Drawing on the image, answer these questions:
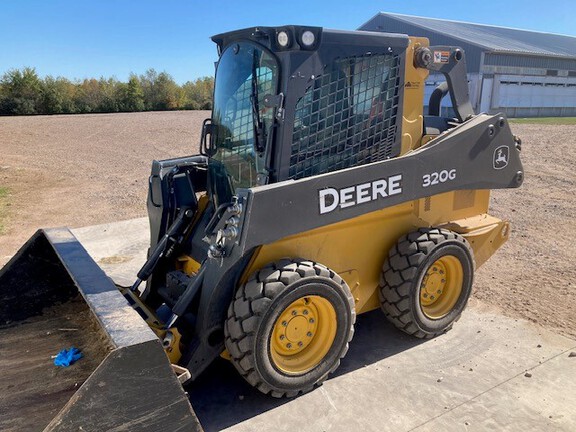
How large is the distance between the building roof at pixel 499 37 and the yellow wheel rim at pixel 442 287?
94.3 ft

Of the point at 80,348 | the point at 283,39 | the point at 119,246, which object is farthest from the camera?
the point at 119,246

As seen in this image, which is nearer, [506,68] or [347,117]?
[347,117]

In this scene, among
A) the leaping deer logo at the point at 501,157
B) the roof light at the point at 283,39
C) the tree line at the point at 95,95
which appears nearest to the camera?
the roof light at the point at 283,39

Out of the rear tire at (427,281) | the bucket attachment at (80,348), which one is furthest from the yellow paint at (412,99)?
the bucket attachment at (80,348)

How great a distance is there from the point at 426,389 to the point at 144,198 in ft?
24.2

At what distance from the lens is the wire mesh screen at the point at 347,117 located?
331cm

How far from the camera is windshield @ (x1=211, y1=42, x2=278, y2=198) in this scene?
3.31 meters

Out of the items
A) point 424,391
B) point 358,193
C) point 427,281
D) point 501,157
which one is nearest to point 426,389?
point 424,391

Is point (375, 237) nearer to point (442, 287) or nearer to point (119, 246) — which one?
point (442, 287)

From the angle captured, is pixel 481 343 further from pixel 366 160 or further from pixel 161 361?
pixel 161 361

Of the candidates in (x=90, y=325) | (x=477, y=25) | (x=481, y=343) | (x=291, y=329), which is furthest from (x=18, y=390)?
(x=477, y=25)

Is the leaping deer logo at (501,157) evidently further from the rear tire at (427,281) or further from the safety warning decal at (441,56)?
the safety warning decal at (441,56)

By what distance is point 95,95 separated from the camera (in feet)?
132

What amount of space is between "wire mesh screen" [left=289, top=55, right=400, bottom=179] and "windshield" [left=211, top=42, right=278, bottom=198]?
25 cm
